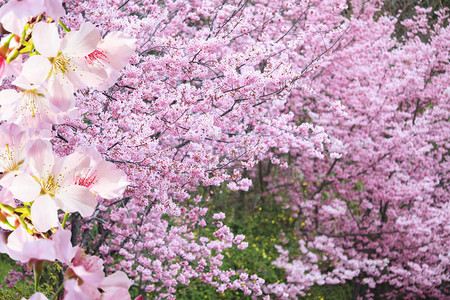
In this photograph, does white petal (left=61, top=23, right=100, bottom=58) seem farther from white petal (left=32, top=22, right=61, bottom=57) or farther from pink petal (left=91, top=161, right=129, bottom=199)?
pink petal (left=91, top=161, right=129, bottom=199)

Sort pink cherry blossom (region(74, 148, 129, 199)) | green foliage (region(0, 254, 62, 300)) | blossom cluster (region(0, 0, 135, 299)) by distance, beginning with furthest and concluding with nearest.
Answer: green foliage (region(0, 254, 62, 300)) < pink cherry blossom (region(74, 148, 129, 199)) < blossom cluster (region(0, 0, 135, 299))

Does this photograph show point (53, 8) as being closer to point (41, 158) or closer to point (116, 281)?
point (41, 158)

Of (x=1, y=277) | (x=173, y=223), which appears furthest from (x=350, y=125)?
(x=1, y=277)

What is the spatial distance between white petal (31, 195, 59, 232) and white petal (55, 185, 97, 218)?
2 centimetres

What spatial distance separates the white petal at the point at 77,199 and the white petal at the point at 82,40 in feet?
0.65

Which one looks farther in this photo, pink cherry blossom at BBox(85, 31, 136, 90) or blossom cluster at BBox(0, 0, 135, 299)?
pink cherry blossom at BBox(85, 31, 136, 90)

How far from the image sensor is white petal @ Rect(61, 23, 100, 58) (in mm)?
741

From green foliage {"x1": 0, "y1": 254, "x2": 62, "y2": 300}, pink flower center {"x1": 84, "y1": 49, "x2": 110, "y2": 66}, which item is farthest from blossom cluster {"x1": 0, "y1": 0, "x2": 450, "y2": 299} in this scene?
green foliage {"x1": 0, "y1": 254, "x2": 62, "y2": 300}

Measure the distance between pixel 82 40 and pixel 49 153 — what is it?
6.6 inches

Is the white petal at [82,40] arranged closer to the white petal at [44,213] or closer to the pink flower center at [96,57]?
the pink flower center at [96,57]

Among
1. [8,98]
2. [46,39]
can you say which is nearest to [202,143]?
[8,98]

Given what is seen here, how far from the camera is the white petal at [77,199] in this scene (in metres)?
0.73

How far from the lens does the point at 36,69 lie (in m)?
0.75

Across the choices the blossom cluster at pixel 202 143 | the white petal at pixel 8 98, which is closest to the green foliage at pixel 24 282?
the blossom cluster at pixel 202 143
